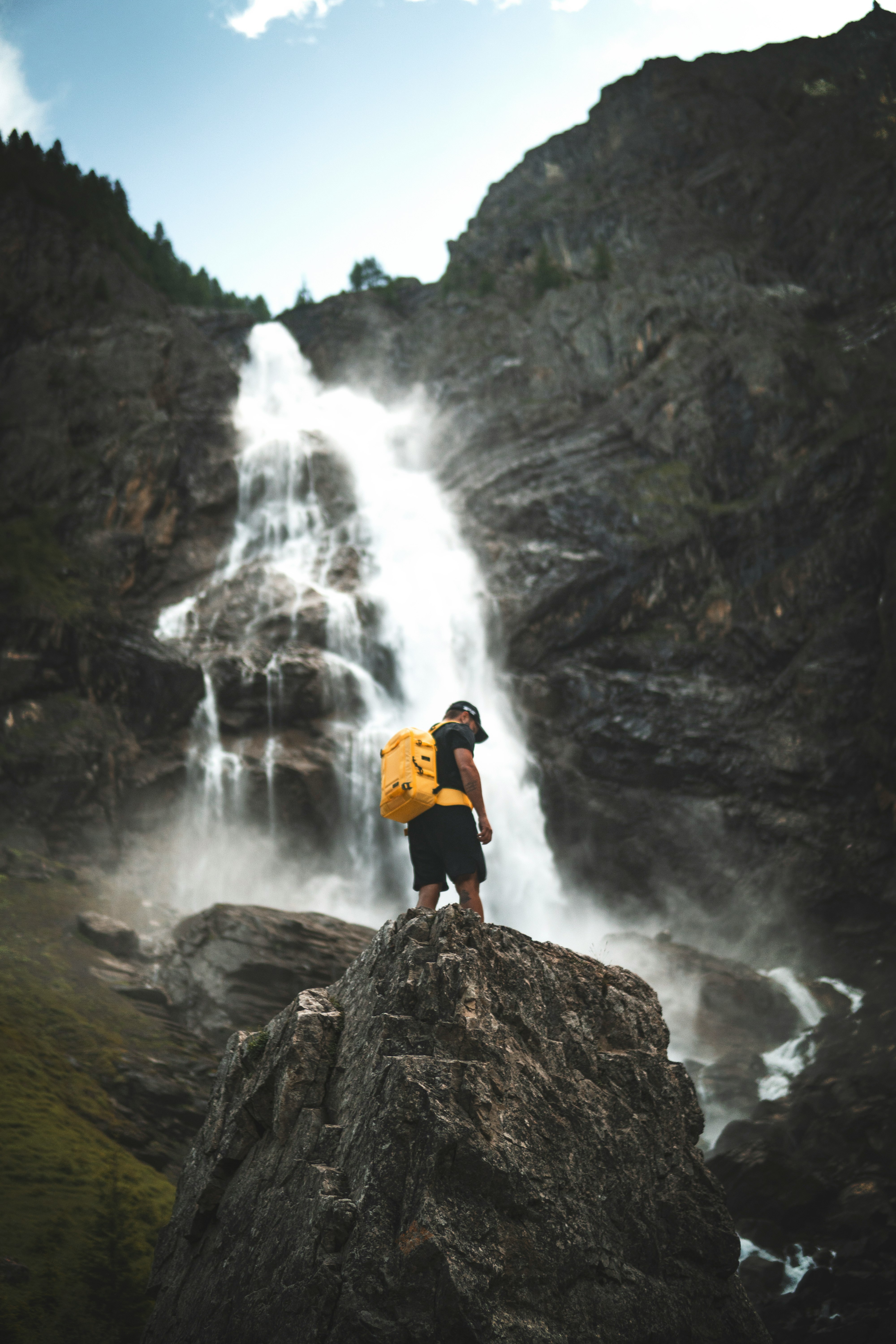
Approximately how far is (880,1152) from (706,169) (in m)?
49.0

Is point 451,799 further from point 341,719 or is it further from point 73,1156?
point 341,719

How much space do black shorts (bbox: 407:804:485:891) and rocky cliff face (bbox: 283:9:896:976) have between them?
20.7 metres

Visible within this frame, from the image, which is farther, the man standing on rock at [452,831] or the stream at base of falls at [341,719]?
the stream at base of falls at [341,719]

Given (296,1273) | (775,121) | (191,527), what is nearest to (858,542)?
(191,527)

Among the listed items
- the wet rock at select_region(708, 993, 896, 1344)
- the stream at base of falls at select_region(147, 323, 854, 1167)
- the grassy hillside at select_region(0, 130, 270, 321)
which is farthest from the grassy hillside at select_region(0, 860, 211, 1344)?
the grassy hillside at select_region(0, 130, 270, 321)

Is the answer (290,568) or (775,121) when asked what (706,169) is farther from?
(290,568)

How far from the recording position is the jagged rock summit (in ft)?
14.0

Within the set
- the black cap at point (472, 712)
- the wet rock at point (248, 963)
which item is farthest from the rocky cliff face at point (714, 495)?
the black cap at point (472, 712)

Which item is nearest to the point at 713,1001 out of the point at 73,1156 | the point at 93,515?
the point at 73,1156

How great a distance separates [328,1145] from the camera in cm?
497

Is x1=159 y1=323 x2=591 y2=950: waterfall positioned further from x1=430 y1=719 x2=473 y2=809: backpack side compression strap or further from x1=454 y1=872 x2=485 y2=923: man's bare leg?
x1=430 y1=719 x2=473 y2=809: backpack side compression strap

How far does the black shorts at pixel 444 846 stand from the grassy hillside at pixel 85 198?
1547 inches

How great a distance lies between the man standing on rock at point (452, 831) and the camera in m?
6.48

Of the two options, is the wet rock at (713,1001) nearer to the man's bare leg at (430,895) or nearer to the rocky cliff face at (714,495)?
the rocky cliff face at (714,495)
